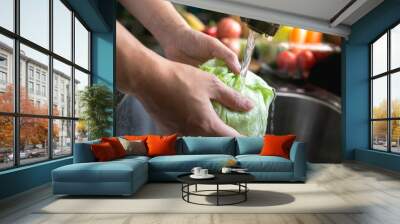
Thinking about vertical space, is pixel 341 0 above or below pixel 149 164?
above

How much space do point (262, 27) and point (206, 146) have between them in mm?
3885

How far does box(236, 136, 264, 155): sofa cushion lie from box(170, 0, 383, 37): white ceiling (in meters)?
3.04

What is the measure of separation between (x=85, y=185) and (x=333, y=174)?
15.0ft

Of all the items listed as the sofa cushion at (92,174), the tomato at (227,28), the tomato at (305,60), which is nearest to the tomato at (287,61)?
the tomato at (305,60)

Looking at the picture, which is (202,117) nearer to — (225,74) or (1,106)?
(225,74)

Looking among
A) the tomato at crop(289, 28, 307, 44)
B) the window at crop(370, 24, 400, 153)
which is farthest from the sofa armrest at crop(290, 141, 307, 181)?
the tomato at crop(289, 28, 307, 44)

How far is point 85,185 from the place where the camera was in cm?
472

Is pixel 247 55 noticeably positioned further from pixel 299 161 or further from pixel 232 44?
pixel 299 161

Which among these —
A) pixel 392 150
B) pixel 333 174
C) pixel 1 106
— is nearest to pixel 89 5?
pixel 1 106

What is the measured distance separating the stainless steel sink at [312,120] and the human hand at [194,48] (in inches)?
58.0

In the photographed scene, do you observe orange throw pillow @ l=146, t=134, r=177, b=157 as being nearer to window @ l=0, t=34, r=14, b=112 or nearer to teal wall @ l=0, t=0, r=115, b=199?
teal wall @ l=0, t=0, r=115, b=199

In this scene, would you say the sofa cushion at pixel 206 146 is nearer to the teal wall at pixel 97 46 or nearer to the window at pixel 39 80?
the teal wall at pixel 97 46

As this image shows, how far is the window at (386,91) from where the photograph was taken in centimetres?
802

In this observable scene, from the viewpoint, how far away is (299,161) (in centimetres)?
594
